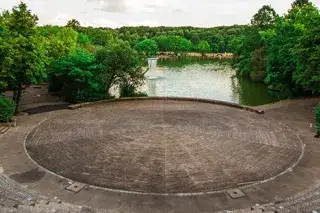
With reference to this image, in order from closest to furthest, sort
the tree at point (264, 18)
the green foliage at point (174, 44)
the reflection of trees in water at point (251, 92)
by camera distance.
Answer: the reflection of trees in water at point (251, 92), the tree at point (264, 18), the green foliage at point (174, 44)

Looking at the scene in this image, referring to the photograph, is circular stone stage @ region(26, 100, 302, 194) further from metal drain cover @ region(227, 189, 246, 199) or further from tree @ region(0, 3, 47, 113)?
tree @ region(0, 3, 47, 113)

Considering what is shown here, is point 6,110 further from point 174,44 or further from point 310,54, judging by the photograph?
point 174,44

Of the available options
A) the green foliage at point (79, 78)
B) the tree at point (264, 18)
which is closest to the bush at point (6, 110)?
the green foliage at point (79, 78)

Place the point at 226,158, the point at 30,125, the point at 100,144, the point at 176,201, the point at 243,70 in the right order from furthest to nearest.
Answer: the point at 243,70
the point at 30,125
the point at 100,144
the point at 226,158
the point at 176,201

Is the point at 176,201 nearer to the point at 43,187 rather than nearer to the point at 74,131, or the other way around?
the point at 43,187

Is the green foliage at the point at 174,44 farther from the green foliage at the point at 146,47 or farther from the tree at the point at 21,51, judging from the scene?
Answer: the tree at the point at 21,51

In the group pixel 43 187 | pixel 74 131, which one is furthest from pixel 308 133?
pixel 43 187
